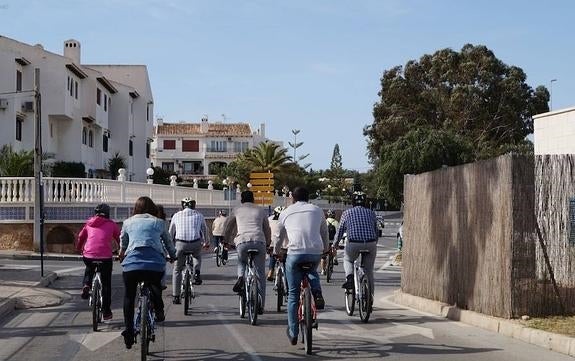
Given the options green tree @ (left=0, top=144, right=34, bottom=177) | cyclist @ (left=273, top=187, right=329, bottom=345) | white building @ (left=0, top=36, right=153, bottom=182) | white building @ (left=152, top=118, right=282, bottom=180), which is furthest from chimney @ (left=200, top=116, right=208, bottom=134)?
cyclist @ (left=273, top=187, right=329, bottom=345)

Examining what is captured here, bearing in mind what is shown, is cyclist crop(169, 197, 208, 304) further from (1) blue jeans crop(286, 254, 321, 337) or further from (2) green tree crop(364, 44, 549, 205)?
(2) green tree crop(364, 44, 549, 205)

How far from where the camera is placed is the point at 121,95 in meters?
58.3

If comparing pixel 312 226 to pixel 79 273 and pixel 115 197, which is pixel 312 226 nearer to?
pixel 79 273

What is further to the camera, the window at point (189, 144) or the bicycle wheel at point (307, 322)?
the window at point (189, 144)

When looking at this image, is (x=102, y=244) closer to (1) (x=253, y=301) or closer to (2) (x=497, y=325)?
(1) (x=253, y=301)

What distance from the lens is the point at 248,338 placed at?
1068 cm

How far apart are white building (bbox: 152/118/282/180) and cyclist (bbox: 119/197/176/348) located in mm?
89495

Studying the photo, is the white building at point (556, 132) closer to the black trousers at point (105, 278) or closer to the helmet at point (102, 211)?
the helmet at point (102, 211)

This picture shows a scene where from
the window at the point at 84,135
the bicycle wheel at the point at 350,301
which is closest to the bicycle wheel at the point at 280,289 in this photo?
the bicycle wheel at the point at 350,301

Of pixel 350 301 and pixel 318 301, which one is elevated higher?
pixel 318 301

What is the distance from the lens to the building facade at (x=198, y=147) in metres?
99.1

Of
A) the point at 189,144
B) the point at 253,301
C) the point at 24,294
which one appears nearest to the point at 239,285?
the point at 253,301

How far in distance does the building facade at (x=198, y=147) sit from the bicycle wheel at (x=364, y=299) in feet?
284

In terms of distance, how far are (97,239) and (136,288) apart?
267cm
